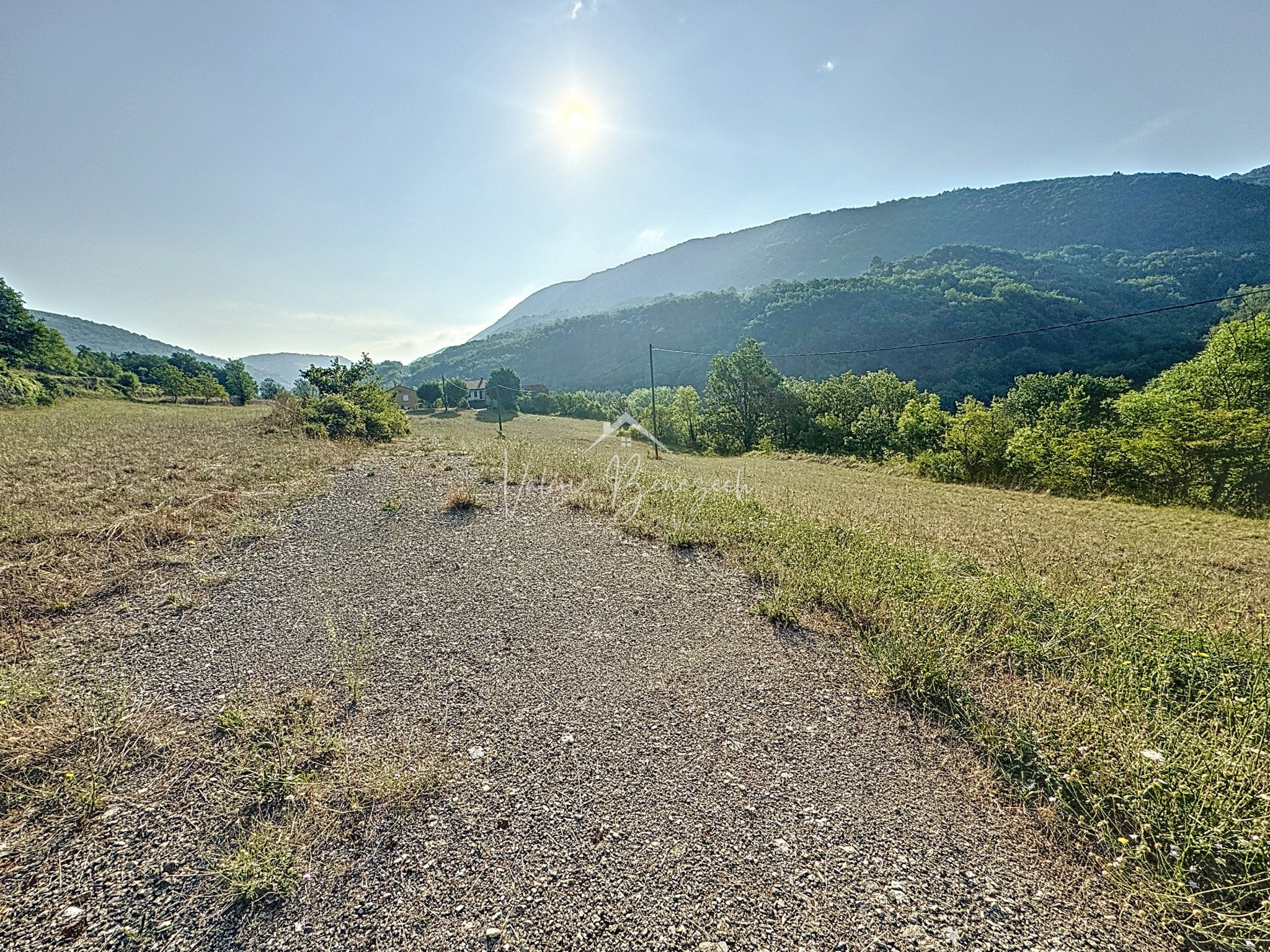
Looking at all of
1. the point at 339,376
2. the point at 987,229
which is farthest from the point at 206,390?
the point at 987,229

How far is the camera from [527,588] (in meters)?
5.64

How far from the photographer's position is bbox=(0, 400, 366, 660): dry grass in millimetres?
4801

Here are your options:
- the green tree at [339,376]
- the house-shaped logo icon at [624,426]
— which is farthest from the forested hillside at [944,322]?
the green tree at [339,376]

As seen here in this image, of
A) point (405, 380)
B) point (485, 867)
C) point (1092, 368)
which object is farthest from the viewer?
point (405, 380)

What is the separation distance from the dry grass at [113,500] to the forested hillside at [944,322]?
188 ft

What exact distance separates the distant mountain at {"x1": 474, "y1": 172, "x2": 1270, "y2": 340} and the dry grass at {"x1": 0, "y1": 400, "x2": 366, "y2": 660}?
118m

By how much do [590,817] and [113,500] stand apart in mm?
9248

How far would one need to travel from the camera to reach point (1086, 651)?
13.0ft

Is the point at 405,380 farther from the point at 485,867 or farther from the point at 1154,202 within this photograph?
the point at 1154,202

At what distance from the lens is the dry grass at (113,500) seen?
15.8 feet

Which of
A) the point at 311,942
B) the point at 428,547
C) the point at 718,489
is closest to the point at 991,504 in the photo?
the point at 718,489

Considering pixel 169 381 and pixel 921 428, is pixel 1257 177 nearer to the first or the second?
pixel 921 428

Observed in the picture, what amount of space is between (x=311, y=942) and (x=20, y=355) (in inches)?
2212

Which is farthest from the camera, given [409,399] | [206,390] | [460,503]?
[409,399]
